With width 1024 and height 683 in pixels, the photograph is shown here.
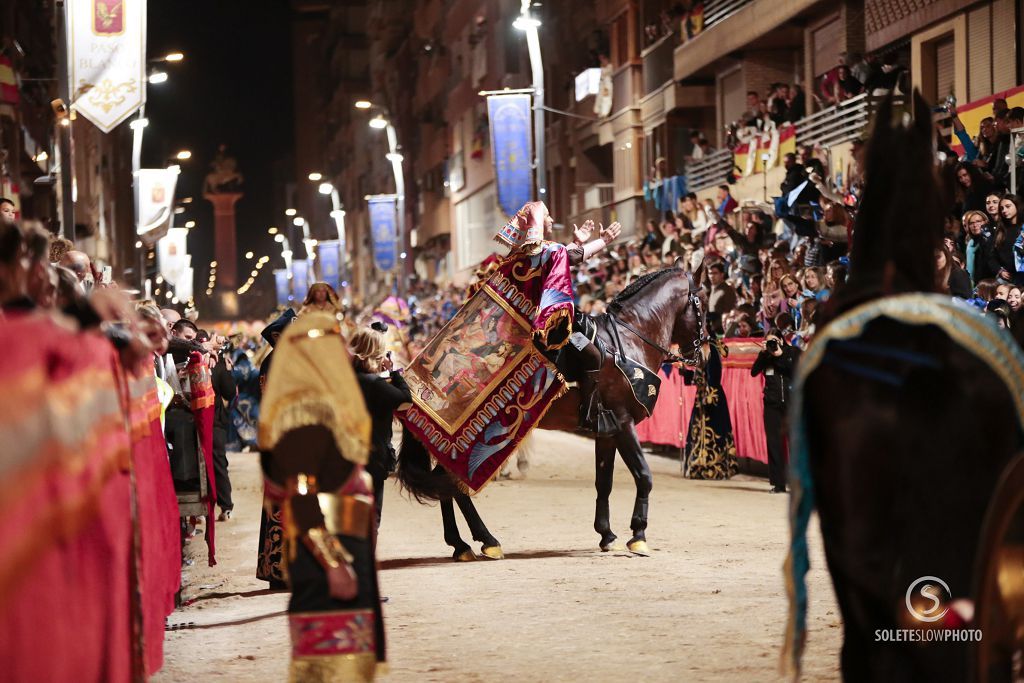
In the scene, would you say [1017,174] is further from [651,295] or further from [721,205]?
[721,205]

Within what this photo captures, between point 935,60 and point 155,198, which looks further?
point 155,198

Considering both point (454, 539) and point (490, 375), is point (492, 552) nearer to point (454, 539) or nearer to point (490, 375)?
point (454, 539)

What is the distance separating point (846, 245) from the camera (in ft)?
60.6

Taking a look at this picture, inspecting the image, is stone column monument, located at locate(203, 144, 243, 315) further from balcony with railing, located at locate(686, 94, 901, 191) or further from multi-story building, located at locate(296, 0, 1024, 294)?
balcony with railing, located at locate(686, 94, 901, 191)

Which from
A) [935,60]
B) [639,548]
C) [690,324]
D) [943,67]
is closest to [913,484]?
[639,548]

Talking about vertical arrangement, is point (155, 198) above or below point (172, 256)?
above

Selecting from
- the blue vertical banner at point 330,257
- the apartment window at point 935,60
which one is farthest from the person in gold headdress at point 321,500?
the blue vertical banner at point 330,257

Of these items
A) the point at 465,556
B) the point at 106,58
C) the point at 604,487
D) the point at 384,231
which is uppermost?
the point at 106,58

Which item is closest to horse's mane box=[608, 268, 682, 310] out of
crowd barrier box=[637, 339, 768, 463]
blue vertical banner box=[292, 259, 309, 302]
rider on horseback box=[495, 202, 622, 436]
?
rider on horseback box=[495, 202, 622, 436]

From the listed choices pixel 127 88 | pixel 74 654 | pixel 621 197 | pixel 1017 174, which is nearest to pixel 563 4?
pixel 621 197

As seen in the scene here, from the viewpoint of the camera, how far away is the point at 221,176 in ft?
470

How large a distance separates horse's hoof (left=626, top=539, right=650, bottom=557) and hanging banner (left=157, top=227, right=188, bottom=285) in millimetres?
51061

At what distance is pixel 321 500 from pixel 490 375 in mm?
7009

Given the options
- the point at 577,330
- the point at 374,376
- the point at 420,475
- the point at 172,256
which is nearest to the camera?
the point at 374,376
